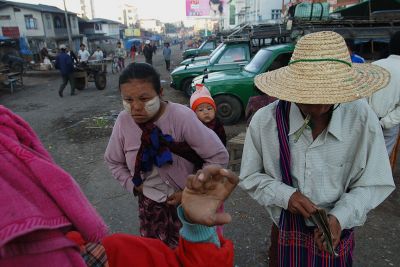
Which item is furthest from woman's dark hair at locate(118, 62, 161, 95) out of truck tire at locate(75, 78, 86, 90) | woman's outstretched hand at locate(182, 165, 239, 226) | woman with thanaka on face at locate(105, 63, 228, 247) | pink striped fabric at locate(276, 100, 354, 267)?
truck tire at locate(75, 78, 86, 90)

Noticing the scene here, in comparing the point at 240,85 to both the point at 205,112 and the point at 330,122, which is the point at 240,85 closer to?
the point at 205,112

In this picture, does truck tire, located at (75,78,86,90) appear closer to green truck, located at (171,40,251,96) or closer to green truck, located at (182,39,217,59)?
green truck, located at (171,40,251,96)

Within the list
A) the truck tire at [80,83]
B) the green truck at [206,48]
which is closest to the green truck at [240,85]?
the truck tire at [80,83]

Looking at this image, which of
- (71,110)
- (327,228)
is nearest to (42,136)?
(71,110)

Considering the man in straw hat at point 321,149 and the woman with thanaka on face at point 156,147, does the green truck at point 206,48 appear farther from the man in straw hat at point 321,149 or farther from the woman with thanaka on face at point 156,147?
the man in straw hat at point 321,149

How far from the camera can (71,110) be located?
955 cm

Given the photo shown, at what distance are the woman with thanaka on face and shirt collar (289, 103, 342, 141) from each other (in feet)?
1.90

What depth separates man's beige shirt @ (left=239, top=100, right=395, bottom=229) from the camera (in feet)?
5.04

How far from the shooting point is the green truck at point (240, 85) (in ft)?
22.4

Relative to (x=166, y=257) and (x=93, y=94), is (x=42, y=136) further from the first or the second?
(x=166, y=257)

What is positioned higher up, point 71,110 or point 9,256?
point 9,256

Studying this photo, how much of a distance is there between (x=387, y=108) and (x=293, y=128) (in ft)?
Result: 6.41

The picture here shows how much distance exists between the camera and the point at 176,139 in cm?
199

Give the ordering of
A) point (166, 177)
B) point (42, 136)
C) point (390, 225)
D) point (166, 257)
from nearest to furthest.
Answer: point (166, 257) → point (166, 177) → point (390, 225) → point (42, 136)
